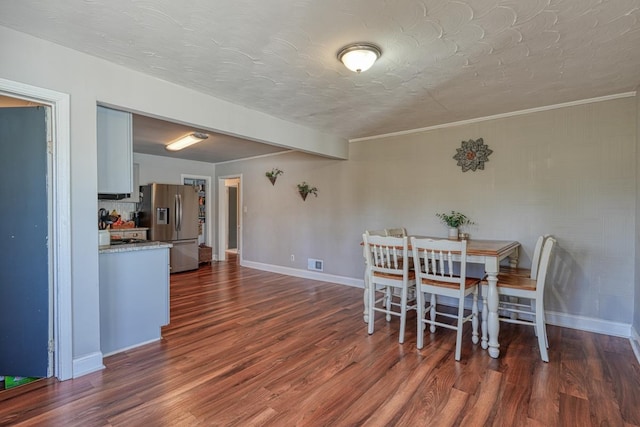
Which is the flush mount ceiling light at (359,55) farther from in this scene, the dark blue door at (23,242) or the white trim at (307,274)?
the white trim at (307,274)

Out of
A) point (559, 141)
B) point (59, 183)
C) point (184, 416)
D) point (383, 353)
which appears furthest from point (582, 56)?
point (59, 183)

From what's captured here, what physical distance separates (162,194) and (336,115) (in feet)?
12.7

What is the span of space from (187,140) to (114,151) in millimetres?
2297

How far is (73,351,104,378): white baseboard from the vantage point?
2307 millimetres

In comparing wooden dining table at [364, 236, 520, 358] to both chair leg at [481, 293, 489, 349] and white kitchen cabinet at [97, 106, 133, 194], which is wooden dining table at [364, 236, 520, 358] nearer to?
chair leg at [481, 293, 489, 349]

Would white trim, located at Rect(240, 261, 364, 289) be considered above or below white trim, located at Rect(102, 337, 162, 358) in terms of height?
above

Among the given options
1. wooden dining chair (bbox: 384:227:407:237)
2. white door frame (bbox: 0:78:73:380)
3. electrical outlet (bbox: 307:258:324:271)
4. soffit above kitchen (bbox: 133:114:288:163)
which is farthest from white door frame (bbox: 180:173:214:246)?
white door frame (bbox: 0:78:73:380)

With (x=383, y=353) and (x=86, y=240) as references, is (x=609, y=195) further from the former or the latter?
(x=86, y=240)

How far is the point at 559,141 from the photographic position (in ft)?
11.2

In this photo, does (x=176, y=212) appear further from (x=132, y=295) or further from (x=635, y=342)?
(x=635, y=342)

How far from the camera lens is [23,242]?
220 cm

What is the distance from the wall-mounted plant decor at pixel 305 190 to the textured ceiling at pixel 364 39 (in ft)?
7.83

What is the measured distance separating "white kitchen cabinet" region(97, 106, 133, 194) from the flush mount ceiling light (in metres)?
1.86

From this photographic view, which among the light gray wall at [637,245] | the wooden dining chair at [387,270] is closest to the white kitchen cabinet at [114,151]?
the wooden dining chair at [387,270]
